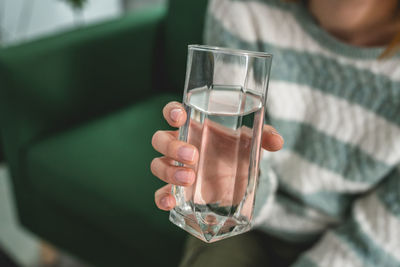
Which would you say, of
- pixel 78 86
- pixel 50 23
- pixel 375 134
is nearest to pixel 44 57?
pixel 78 86

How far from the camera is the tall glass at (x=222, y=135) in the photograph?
23 centimetres

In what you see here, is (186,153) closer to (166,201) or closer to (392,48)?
(166,201)

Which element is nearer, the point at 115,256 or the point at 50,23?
the point at 115,256

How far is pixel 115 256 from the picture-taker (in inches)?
30.8

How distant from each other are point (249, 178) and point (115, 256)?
1.92 ft

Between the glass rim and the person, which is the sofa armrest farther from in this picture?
the glass rim

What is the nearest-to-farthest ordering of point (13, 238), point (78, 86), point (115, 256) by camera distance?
1. point (115, 256)
2. point (78, 86)
3. point (13, 238)

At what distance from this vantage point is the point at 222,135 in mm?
263

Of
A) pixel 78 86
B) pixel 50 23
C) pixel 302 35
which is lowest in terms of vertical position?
pixel 50 23

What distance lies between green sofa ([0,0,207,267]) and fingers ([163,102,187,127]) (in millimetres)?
429

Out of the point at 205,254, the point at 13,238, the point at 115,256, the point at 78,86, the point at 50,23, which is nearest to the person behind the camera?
the point at 205,254

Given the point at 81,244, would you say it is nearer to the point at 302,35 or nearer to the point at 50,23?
the point at 302,35

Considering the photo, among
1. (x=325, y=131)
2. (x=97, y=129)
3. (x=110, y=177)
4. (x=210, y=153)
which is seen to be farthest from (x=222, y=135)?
(x=97, y=129)

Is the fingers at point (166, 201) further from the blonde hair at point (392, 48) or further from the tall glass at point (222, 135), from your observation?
the blonde hair at point (392, 48)
